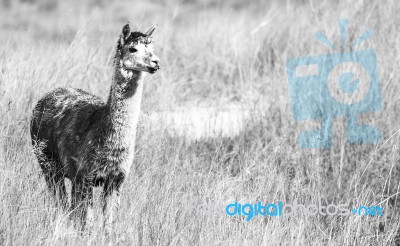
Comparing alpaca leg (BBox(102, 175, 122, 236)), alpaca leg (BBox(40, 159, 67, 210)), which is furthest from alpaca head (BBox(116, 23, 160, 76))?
alpaca leg (BBox(40, 159, 67, 210))

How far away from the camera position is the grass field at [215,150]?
3.93 meters

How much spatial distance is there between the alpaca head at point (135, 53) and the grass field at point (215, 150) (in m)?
0.92

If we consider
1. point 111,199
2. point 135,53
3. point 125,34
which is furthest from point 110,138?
point 125,34

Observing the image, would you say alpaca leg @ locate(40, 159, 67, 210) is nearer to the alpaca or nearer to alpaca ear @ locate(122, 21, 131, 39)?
the alpaca

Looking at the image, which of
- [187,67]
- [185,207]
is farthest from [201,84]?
[185,207]

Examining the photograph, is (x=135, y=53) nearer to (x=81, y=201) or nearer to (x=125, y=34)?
(x=125, y=34)

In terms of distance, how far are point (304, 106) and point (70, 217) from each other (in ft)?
9.57

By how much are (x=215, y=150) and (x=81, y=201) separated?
1.96m

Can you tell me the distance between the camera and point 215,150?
5.69 metres

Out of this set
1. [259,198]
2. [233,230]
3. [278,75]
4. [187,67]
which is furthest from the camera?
[187,67]

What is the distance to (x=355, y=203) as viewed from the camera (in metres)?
4.71

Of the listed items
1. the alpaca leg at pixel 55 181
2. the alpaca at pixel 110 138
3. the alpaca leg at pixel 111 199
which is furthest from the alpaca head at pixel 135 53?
the alpaca leg at pixel 55 181

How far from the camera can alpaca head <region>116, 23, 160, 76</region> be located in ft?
12.5

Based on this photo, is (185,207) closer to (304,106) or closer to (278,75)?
(304,106)
